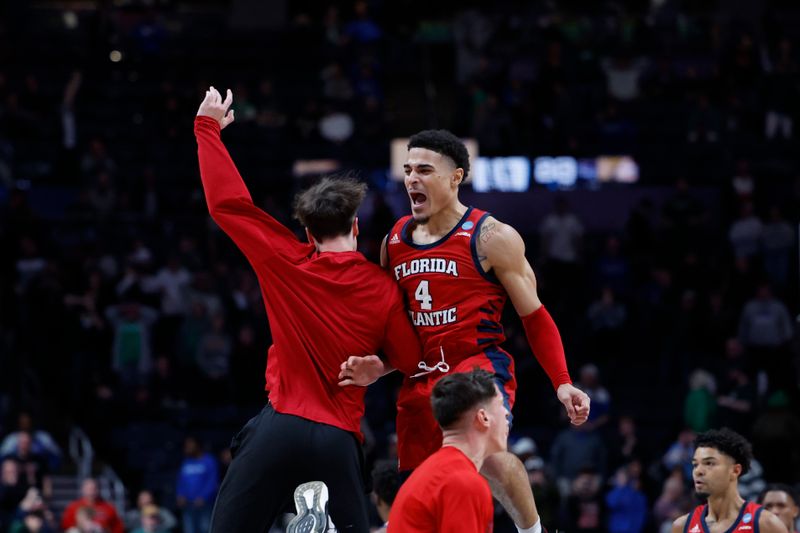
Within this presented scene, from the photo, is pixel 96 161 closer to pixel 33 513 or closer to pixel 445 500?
pixel 33 513

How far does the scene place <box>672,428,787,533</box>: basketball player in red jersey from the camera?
8594 millimetres

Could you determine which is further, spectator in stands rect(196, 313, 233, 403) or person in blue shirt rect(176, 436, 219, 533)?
spectator in stands rect(196, 313, 233, 403)

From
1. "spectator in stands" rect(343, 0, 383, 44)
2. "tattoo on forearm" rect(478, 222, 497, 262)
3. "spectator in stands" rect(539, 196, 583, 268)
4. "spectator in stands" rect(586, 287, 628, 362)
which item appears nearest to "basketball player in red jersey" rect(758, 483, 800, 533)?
"tattoo on forearm" rect(478, 222, 497, 262)

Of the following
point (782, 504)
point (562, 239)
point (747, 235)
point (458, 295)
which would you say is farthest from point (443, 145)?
point (747, 235)

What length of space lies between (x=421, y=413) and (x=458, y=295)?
668 millimetres

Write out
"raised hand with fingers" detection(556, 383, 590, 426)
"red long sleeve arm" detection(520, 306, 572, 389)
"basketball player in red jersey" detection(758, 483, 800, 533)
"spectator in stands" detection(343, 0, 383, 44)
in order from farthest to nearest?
"spectator in stands" detection(343, 0, 383, 44)
"basketball player in red jersey" detection(758, 483, 800, 533)
"red long sleeve arm" detection(520, 306, 572, 389)
"raised hand with fingers" detection(556, 383, 590, 426)

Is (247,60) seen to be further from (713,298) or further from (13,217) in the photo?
(713,298)

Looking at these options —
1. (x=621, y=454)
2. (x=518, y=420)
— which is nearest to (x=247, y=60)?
(x=518, y=420)

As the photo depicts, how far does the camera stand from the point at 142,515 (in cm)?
1634

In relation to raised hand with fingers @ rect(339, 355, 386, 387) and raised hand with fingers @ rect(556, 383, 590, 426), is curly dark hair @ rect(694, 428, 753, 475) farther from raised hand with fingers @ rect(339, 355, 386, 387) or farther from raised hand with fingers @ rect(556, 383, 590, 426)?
raised hand with fingers @ rect(339, 355, 386, 387)

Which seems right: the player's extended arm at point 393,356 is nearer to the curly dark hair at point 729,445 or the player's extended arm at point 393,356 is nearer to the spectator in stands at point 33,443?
the curly dark hair at point 729,445

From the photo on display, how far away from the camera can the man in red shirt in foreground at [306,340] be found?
6.20 meters

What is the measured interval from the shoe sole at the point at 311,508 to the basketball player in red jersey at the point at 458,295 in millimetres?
1087

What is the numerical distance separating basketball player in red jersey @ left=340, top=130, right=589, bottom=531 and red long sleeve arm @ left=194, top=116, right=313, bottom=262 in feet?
2.64
